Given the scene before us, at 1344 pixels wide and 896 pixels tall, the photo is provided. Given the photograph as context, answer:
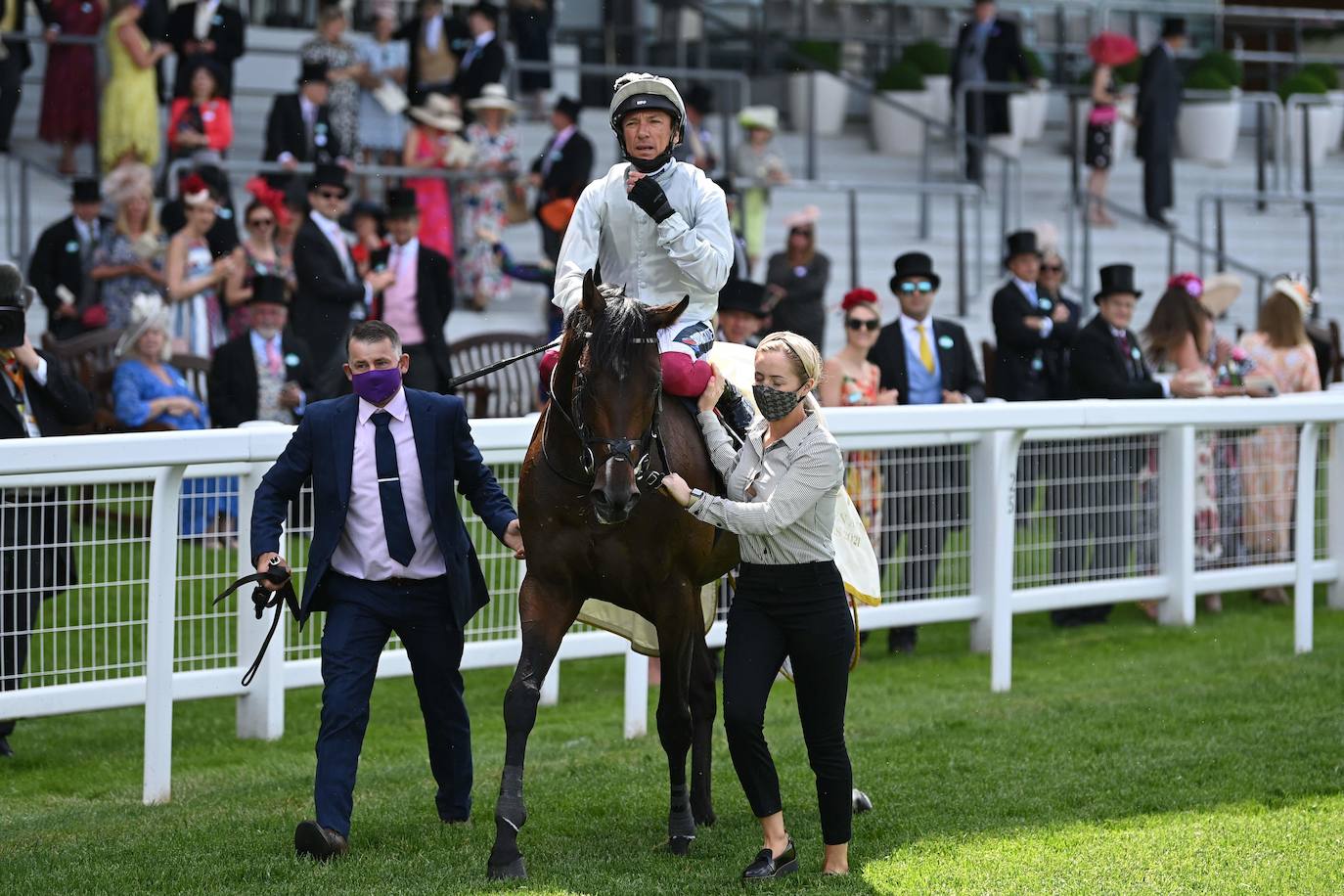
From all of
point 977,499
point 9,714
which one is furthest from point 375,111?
point 9,714

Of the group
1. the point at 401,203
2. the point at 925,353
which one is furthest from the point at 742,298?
the point at 401,203

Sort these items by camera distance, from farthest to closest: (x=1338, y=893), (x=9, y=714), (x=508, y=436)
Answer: (x=508, y=436)
(x=9, y=714)
(x=1338, y=893)

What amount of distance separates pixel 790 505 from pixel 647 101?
4.90 feet

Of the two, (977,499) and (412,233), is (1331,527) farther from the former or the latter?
(412,233)

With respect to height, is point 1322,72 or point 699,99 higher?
point 1322,72

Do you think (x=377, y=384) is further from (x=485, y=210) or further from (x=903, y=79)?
(x=903, y=79)

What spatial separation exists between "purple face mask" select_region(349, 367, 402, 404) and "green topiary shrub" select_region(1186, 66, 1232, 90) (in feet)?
58.7

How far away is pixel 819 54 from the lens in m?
21.3

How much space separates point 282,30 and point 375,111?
13.9 ft

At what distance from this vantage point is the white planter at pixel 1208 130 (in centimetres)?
2284

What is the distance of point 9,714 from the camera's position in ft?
22.5

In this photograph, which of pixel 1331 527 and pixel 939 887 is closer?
pixel 939 887

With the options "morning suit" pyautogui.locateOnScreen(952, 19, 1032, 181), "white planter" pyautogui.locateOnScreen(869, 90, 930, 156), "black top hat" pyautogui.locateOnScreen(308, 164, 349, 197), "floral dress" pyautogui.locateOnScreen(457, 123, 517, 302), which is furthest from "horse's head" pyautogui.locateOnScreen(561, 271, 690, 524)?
"white planter" pyautogui.locateOnScreen(869, 90, 930, 156)

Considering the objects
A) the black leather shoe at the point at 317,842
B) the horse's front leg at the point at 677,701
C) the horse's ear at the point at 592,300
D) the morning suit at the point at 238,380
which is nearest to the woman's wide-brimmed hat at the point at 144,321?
the morning suit at the point at 238,380
